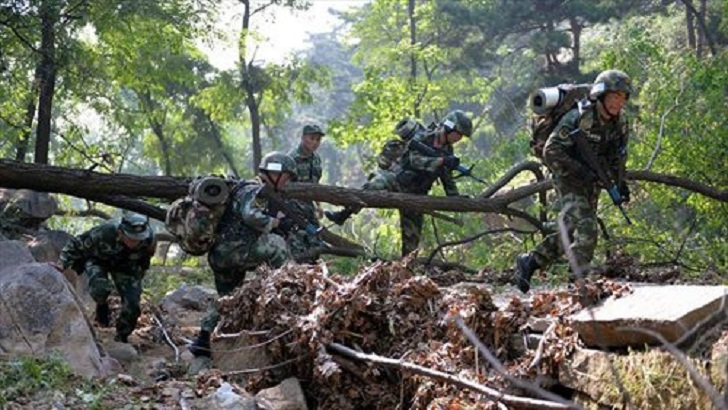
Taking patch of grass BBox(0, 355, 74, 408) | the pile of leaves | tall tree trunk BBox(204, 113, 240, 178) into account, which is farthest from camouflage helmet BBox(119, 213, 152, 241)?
tall tree trunk BBox(204, 113, 240, 178)

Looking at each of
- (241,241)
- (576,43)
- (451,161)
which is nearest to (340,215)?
(451,161)

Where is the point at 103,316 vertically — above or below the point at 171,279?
above

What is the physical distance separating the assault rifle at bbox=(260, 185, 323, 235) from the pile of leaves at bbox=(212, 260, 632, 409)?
59.0 inches

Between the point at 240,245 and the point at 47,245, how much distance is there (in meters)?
5.59

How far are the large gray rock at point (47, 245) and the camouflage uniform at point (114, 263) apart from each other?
3.36 meters

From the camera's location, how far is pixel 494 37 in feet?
93.9

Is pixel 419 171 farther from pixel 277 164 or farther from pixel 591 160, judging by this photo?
pixel 591 160

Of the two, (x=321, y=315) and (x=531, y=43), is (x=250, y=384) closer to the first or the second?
(x=321, y=315)

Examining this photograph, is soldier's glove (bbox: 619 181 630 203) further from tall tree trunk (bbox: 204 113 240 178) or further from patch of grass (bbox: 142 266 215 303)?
tall tree trunk (bbox: 204 113 240 178)


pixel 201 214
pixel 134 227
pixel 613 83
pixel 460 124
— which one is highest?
pixel 613 83

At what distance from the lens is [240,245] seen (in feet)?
22.7

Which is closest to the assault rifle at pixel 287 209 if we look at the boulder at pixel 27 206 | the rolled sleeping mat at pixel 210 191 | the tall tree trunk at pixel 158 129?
the rolled sleeping mat at pixel 210 191

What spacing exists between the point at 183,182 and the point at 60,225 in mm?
8036

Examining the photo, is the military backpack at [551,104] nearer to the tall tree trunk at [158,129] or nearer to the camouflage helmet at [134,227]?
the camouflage helmet at [134,227]
